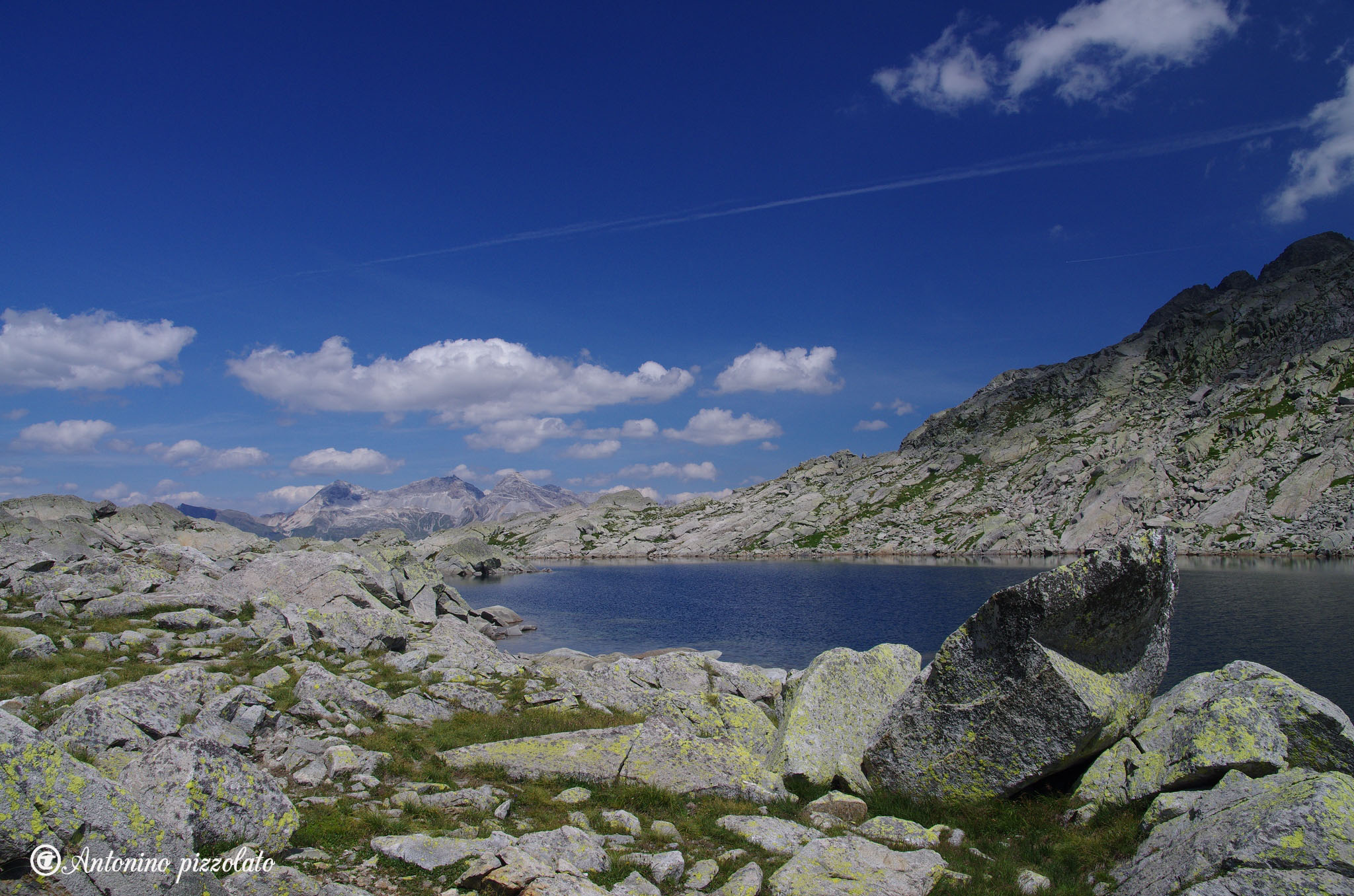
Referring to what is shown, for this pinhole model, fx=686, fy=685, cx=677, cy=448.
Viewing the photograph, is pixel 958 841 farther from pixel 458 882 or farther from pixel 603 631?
pixel 603 631

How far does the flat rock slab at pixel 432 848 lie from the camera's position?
11.2 m

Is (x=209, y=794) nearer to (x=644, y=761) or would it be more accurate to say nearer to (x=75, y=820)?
(x=75, y=820)

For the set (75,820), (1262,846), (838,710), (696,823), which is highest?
(75,820)

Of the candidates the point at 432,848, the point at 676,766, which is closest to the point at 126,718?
the point at 432,848

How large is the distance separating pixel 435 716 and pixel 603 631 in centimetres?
5363

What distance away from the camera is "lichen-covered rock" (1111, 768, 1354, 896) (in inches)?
388

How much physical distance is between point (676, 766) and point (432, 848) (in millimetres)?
6870

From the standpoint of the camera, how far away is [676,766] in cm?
1683

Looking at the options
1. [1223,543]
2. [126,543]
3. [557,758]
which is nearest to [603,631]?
[126,543]

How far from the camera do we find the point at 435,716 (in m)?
22.0

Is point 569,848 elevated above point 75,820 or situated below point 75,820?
below

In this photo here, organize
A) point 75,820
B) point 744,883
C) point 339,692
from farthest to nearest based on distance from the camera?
point 339,692
point 744,883
point 75,820

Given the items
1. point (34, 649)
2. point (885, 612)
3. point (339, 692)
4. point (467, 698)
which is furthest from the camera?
point (885, 612)

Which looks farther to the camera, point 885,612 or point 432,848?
point 885,612
